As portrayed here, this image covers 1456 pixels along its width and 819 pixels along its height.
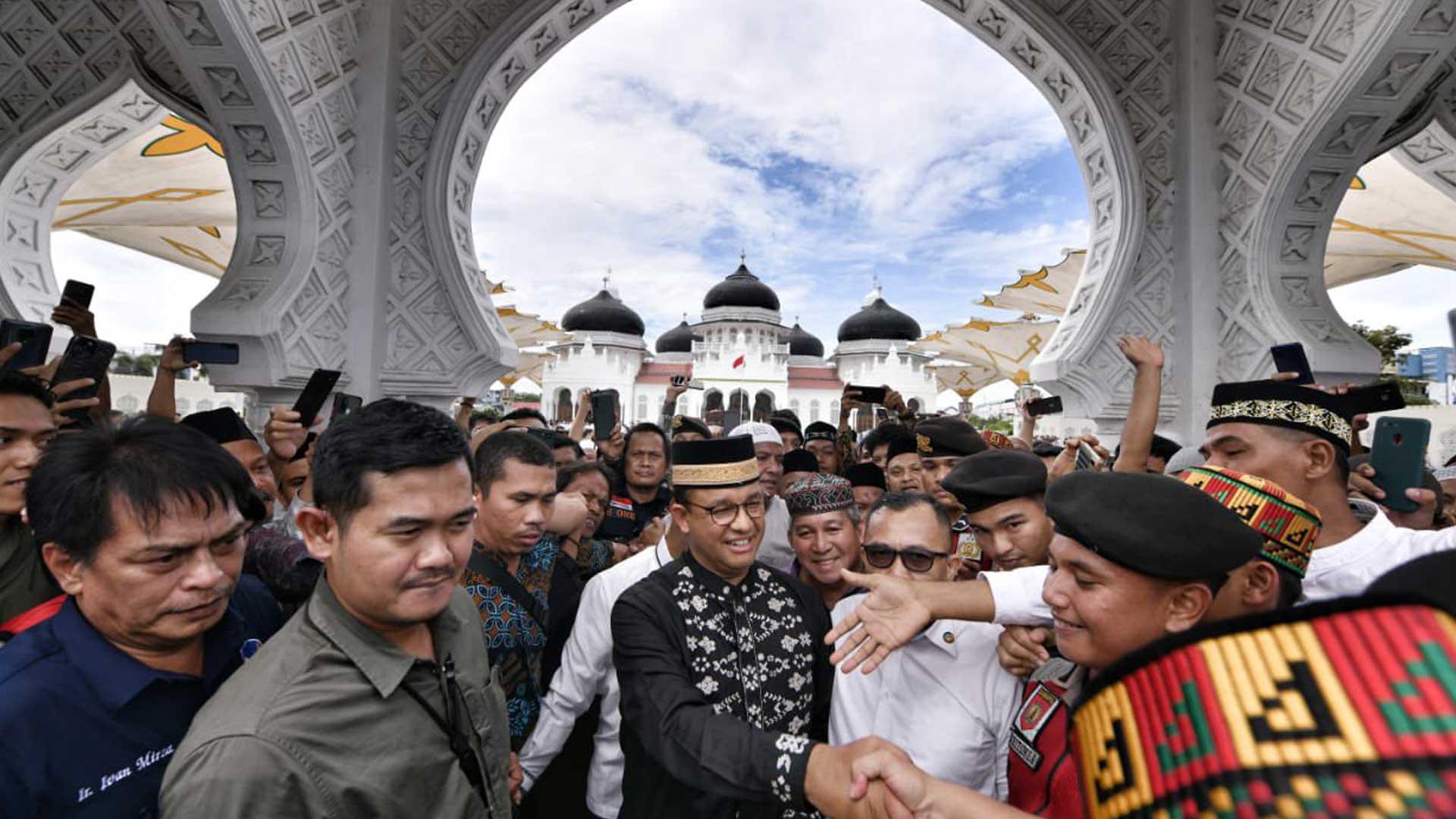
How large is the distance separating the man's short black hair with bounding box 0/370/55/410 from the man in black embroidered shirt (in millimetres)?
1553

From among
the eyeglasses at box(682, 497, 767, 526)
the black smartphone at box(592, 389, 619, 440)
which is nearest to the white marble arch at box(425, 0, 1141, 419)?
the black smartphone at box(592, 389, 619, 440)

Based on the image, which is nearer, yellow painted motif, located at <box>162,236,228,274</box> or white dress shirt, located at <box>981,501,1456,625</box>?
white dress shirt, located at <box>981,501,1456,625</box>

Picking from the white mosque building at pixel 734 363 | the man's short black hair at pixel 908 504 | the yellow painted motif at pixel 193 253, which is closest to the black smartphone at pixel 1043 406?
the man's short black hair at pixel 908 504

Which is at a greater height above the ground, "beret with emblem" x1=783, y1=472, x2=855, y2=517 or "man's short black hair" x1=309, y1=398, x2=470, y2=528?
"man's short black hair" x1=309, y1=398, x2=470, y2=528

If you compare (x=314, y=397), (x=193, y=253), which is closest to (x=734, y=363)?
(x=193, y=253)

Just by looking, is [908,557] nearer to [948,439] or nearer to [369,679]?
[369,679]

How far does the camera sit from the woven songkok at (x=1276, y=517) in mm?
1268

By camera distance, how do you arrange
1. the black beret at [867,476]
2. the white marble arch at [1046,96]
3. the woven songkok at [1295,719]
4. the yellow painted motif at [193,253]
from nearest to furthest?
the woven songkok at [1295,719]
the black beret at [867,476]
the white marble arch at [1046,96]
the yellow painted motif at [193,253]

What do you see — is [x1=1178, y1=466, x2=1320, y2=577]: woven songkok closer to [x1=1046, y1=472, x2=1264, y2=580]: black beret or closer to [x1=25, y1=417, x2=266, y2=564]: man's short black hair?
[x1=1046, y1=472, x2=1264, y2=580]: black beret

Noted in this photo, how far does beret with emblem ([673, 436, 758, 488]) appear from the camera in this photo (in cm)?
181

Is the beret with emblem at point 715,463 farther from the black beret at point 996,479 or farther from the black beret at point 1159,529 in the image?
the black beret at point 1159,529

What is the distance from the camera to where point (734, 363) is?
3316 cm

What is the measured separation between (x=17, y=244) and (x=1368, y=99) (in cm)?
811

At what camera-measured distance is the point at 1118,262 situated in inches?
182
